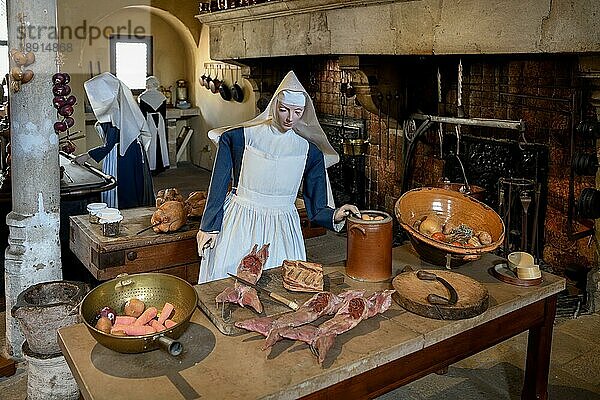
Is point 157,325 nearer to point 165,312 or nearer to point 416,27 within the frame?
point 165,312

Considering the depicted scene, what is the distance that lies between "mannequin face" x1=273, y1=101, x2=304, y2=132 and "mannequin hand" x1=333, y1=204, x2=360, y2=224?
439 mm

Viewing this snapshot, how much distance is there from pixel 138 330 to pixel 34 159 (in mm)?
1732

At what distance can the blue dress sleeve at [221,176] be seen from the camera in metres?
2.82

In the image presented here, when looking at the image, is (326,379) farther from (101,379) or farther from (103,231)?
(103,231)

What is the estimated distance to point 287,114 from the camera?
273cm

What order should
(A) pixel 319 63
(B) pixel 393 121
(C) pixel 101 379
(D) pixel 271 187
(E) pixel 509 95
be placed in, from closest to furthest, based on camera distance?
(C) pixel 101 379
(D) pixel 271 187
(E) pixel 509 95
(B) pixel 393 121
(A) pixel 319 63

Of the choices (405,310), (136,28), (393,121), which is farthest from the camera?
(136,28)

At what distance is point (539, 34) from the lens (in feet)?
11.5

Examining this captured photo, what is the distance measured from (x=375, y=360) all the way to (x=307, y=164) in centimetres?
134

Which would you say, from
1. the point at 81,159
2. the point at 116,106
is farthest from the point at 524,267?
the point at 116,106

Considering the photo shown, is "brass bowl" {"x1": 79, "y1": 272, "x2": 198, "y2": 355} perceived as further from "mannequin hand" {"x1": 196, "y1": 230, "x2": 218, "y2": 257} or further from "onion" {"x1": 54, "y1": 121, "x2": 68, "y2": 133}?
"onion" {"x1": 54, "y1": 121, "x2": 68, "y2": 133}

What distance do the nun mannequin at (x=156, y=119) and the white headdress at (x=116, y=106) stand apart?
9.78 feet

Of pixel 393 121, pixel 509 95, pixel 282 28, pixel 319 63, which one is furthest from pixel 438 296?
pixel 319 63

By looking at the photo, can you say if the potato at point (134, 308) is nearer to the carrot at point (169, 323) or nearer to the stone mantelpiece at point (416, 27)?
the carrot at point (169, 323)
